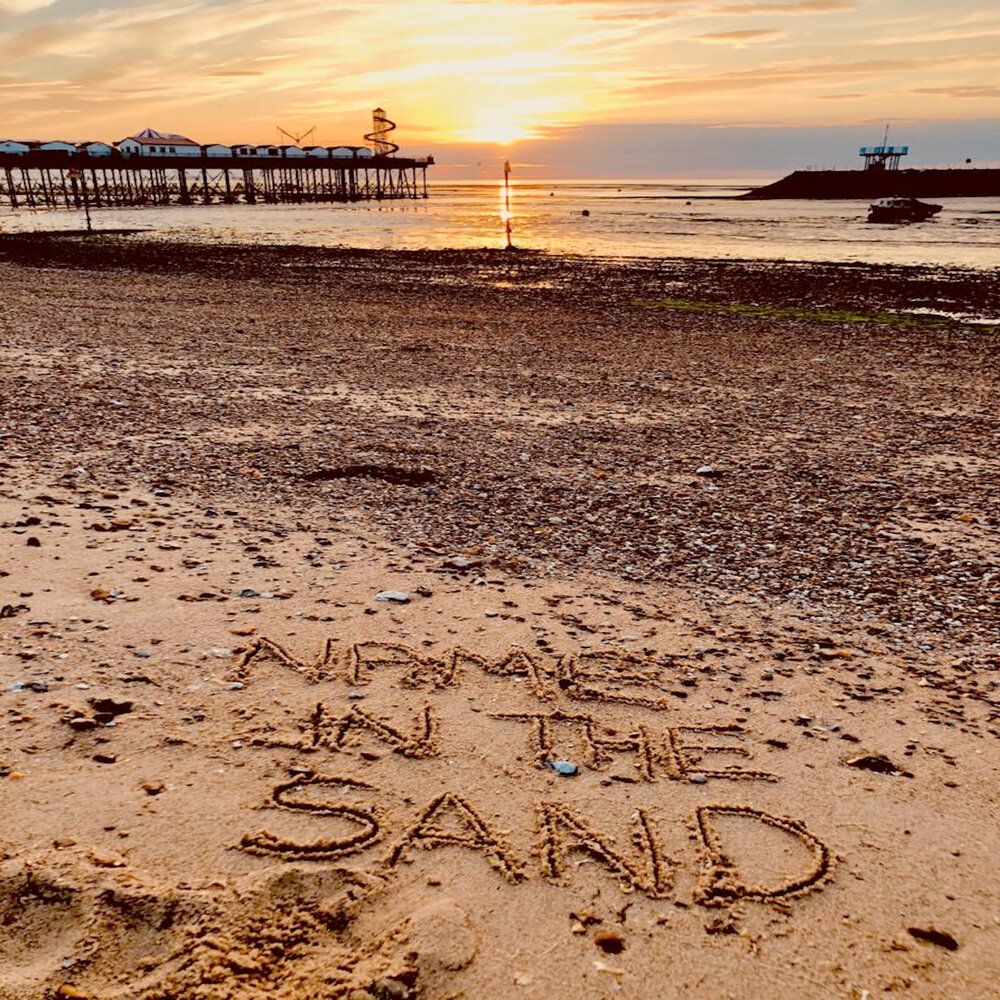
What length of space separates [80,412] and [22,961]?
788 centimetres

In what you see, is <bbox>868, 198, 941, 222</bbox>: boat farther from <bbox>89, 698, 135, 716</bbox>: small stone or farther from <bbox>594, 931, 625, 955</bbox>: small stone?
<bbox>594, 931, 625, 955</bbox>: small stone

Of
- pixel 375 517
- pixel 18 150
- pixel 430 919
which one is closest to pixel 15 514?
pixel 375 517

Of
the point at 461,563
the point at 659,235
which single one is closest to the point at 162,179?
the point at 659,235

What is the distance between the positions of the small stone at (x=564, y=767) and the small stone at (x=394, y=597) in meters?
1.83

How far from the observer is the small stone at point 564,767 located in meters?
3.71

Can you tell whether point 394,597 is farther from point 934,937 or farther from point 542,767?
point 934,937

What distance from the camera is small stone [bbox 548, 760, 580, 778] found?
12.2ft

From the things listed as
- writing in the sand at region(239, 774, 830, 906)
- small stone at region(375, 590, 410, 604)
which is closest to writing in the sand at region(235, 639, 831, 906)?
writing in the sand at region(239, 774, 830, 906)

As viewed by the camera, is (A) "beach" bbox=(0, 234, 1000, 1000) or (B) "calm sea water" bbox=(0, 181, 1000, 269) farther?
(B) "calm sea water" bbox=(0, 181, 1000, 269)

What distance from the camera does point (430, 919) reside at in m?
2.87

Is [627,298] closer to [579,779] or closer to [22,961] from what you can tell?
[579,779]

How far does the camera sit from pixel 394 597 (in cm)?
533

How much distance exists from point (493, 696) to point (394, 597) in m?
1.29

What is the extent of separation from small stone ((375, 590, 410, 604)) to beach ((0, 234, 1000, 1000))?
18 millimetres
